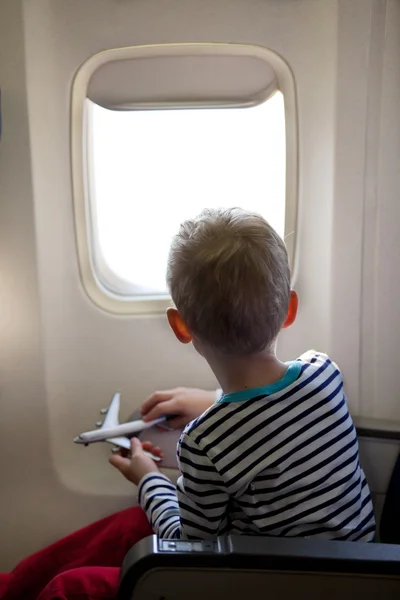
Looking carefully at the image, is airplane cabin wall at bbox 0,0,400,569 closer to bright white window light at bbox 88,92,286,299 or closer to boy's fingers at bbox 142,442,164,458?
bright white window light at bbox 88,92,286,299

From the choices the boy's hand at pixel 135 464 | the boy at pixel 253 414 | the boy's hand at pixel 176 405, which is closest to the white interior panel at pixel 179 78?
the boy at pixel 253 414

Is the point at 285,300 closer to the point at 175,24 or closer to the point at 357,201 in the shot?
the point at 357,201

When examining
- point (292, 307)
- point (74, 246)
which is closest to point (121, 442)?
point (74, 246)

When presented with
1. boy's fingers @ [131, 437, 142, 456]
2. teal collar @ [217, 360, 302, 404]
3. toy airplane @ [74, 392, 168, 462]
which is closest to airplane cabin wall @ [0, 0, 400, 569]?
toy airplane @ [74, 392, 168, 462]

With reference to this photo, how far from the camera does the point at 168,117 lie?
1.65 meters

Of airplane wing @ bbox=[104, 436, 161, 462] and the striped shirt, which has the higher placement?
the striped shirt

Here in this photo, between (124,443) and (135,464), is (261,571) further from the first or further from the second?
→ (124,443)

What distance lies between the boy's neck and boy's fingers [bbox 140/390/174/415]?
0.55 m

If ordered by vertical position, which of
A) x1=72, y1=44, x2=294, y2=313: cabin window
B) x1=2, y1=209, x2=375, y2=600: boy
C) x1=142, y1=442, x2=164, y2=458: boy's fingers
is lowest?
x1=142, y1=442, x2=164, y2=458: boy's fingers

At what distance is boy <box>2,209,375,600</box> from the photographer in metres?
0.95

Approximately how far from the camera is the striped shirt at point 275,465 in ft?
3.23

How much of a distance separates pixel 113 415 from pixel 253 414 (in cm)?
67

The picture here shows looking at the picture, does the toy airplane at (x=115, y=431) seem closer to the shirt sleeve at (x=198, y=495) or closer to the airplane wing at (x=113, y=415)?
the airplane wing at (x=113, y=415)

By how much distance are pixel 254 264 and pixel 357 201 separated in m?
0.65
